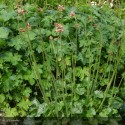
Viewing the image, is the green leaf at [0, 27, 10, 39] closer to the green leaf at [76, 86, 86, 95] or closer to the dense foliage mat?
the dense foliage mat

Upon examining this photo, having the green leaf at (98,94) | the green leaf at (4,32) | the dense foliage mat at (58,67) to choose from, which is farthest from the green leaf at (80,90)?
the green leaf at (4,32)

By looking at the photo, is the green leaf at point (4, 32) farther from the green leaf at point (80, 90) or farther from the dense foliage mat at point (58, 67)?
the green leaf at point (80, 90)

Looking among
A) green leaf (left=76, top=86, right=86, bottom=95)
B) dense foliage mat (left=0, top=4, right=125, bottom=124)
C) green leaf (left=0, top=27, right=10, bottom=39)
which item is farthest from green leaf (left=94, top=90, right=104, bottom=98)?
green leaf (left=0, top=27, right=10, bottom=39)

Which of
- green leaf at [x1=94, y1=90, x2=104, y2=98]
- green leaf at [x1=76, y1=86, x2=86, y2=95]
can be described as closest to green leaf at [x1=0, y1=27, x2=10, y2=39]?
green leaf at [x1=76, y1=86, x2=86, y2=95]

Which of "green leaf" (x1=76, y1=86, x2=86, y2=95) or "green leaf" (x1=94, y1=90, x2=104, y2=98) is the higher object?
"green leaf" (x1=76, y1=86, x2=86, y2=95)

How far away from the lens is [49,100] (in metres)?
3.72

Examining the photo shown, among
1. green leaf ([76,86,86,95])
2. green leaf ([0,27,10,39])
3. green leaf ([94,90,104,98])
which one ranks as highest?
green leaf ([0,27,10,39])

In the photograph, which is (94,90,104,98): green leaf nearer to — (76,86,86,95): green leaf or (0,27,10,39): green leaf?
(76,86,86,95): green leaf

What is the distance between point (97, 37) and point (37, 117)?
3.30ft

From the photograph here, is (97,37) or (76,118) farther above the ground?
(97,37)

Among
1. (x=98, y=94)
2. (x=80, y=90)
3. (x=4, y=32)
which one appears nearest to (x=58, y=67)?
(x=80, y=90)

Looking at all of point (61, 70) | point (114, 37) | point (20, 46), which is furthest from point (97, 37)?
point (20, 46)

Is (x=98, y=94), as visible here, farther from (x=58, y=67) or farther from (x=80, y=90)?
(x=58, y=67)

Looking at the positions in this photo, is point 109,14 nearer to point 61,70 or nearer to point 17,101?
point 61,70
